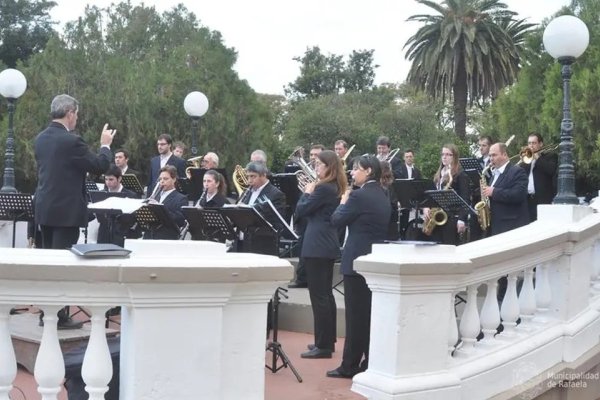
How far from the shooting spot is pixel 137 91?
29.9 m

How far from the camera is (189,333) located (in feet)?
11.1

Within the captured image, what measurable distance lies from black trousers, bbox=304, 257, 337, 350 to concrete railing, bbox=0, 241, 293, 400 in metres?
3.59

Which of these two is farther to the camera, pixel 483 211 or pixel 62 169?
pixel 483 211

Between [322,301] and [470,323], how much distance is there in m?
2.39

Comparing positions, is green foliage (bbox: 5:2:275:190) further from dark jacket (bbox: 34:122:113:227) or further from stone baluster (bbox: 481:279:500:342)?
stone baluster (bbox: 481:279:500:342)

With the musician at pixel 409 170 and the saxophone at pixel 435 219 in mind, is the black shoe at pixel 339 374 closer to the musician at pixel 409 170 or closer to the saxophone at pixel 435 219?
the saxophone at pixel 435 219

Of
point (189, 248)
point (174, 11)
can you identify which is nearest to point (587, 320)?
point (189, 248)

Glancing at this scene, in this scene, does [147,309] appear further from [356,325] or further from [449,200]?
[449,200]

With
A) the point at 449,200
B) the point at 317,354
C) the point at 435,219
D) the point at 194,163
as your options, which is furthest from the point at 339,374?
the point at 194,163

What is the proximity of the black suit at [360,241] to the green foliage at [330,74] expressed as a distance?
1980 inches

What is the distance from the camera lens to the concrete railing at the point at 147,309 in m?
3.24

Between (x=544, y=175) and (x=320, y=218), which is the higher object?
(x=544, y=175)

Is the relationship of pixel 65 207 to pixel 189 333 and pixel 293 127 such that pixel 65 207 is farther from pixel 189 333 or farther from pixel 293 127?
pixel 293 127

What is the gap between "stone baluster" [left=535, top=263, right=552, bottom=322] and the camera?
5.87 m
